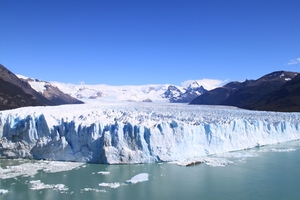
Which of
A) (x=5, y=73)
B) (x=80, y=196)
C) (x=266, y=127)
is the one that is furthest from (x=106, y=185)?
(x=5, y=73)

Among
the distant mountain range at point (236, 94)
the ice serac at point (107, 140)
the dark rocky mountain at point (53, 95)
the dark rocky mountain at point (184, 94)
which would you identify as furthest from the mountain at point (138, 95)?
the ice serac at point (107, 140)

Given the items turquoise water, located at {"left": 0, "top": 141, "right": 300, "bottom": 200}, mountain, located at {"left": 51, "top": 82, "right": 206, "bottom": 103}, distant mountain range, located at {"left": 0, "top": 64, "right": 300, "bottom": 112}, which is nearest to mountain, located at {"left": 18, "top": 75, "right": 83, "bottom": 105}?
distant mountain range, located at {"left": 0, "top": 64, "right": 300, "bottom": 112}

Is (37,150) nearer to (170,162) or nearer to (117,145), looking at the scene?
(117,145)

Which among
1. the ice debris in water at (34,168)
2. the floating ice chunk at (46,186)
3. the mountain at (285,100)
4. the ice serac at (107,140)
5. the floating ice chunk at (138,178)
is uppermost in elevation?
the mountain at (285,100)

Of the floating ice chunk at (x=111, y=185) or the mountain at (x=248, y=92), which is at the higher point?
the mountain at (x=248, y=92)

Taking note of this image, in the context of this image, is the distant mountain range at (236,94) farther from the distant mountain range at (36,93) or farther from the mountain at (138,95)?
the mountain at (138,95)

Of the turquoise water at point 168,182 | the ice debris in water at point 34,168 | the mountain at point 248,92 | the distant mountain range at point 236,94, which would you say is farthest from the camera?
the mountain at point 248,92

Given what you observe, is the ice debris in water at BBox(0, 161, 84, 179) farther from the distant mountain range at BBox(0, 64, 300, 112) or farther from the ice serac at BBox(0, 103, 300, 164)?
the distant mountain range at BBox(0, 64, 300, 112)
